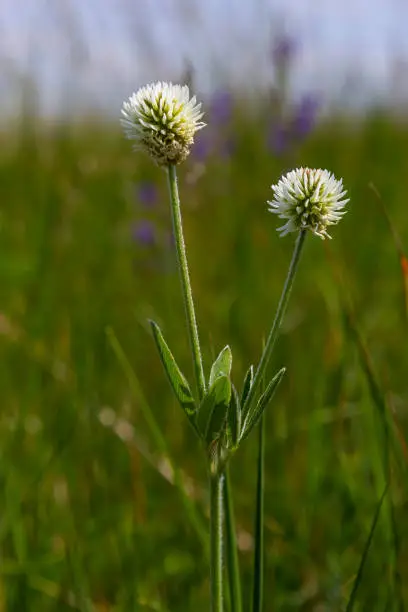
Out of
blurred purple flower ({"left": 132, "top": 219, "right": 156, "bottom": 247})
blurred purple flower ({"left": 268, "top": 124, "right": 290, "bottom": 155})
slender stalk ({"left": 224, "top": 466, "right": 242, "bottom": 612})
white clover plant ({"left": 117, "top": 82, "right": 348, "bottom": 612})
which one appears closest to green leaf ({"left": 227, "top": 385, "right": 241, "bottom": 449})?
white clover plant ({"left": 117, "top": 82, "right": 348, "bottom": 612})

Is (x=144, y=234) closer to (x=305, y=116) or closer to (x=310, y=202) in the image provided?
(x=305, y=116)

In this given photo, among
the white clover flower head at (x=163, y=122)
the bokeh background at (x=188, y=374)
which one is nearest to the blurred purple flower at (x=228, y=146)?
the bokeh background at (x=188, y=374)

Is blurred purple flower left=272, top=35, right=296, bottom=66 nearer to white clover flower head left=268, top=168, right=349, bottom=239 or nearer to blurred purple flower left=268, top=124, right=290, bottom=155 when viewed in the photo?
blurred purple flower left=268, top=124, right=290, bottom=155

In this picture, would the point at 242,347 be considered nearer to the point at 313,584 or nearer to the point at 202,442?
the point at 313,584

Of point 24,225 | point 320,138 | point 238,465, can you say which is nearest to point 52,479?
point 238,465

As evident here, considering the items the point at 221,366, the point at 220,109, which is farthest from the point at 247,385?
the point at 220,109

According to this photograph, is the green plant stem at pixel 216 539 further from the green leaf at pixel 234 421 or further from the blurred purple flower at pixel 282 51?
the blurred purple flower at pixel 282 51
